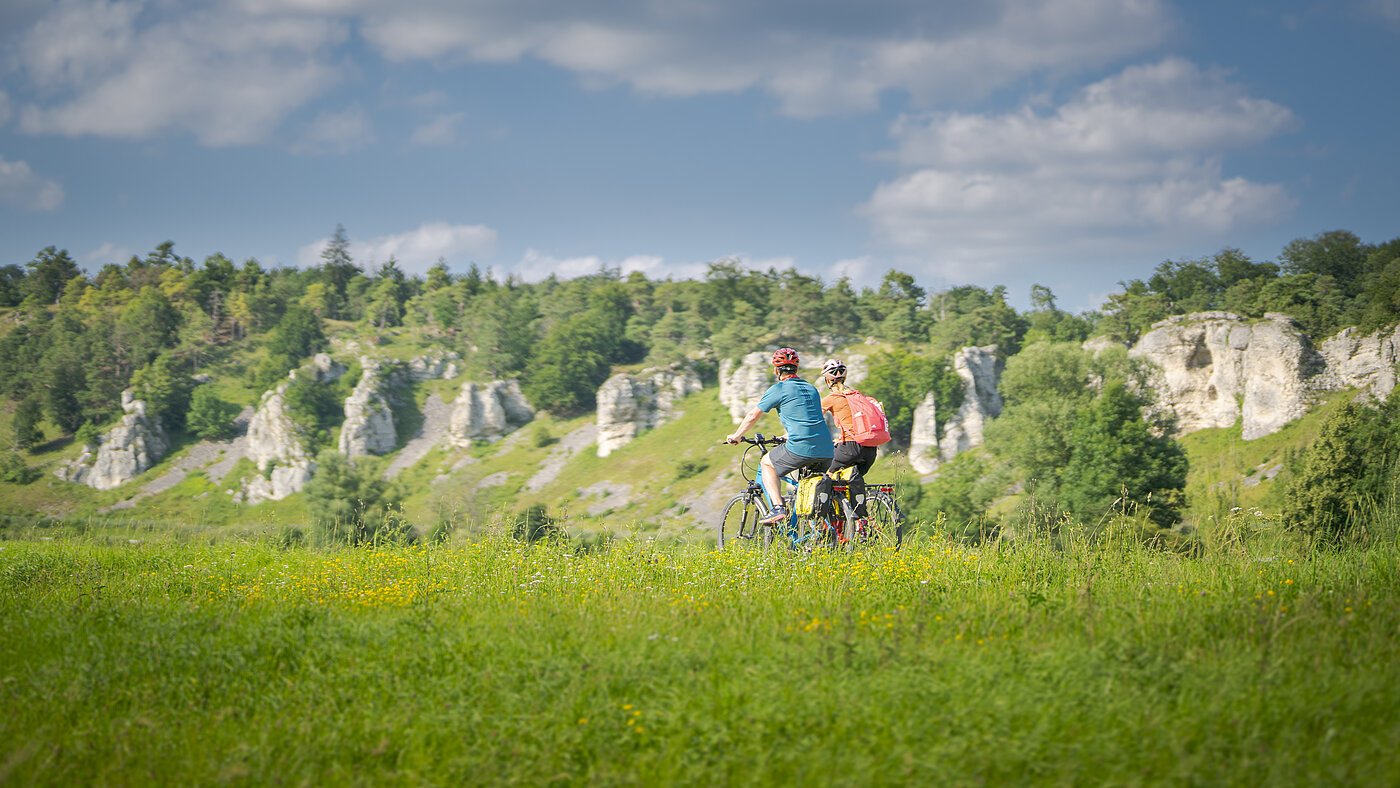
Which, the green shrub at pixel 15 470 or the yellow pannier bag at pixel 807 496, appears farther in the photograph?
the green shrub at pixel 15 470

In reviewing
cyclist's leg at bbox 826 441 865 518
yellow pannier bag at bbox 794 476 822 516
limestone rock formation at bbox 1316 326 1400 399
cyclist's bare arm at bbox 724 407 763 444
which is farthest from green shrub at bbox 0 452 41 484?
limestone rock formation at bbox 1316 326 1400 399

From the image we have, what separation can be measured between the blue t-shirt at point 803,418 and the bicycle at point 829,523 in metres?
0.29

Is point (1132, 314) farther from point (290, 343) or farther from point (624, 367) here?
point (290, 343)

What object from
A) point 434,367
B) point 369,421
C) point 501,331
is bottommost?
point 369,421

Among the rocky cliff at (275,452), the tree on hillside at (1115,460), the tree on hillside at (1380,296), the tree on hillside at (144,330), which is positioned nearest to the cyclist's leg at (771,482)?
the tree on hillside at (1115,460)

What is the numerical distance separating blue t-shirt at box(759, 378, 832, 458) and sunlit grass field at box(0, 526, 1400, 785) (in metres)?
2.50

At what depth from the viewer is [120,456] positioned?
470 ft

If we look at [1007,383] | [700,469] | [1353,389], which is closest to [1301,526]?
[1007,383]

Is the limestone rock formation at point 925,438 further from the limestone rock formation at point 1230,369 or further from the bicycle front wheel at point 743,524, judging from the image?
the bicycle front wheel at point 743,524

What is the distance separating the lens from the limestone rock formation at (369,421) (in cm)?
14825

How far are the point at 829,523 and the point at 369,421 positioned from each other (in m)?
151

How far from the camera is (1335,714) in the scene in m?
4.57

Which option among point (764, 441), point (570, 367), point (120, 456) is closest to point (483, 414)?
point (570, 367)

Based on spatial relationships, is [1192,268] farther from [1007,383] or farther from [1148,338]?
[1007,383]
